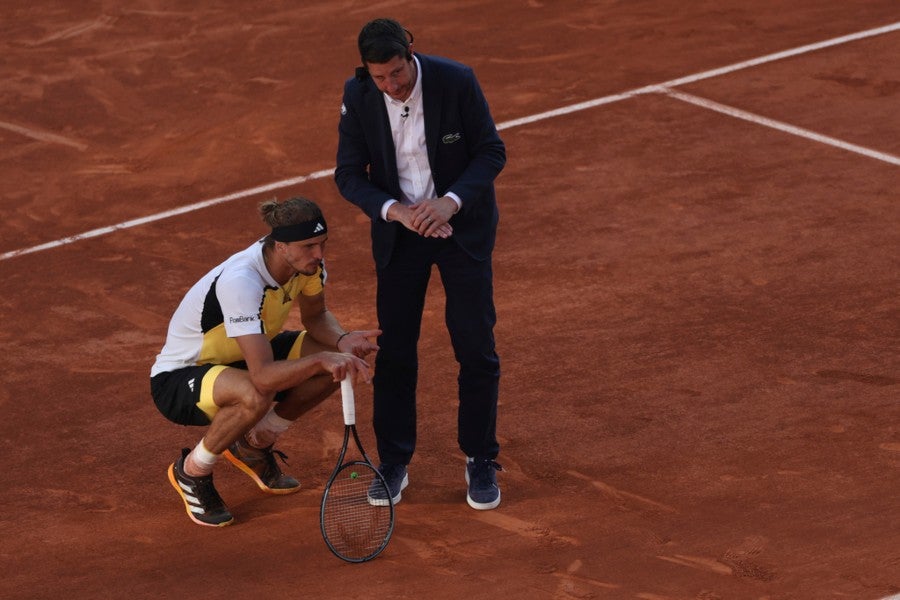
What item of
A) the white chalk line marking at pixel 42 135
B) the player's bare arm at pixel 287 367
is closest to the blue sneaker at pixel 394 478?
the player's bare arm at pixel 287 367

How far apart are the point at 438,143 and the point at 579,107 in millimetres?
5884

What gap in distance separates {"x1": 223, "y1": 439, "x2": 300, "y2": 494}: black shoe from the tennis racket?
0.32m

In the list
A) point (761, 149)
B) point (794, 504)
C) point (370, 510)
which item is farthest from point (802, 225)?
point (370, 510)

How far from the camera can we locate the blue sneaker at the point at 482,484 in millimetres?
6855

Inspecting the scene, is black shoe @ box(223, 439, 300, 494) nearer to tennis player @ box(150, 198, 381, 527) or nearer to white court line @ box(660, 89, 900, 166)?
tennis player @ box(150, 198, 381, 527)

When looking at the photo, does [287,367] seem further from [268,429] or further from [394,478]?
[394,478]

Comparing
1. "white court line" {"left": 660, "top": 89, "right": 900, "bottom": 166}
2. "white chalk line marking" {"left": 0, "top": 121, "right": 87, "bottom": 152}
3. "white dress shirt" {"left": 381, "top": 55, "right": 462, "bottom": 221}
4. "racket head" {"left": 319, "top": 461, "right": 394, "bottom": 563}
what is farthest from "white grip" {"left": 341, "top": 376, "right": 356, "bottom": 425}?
"white chalk line marking" {"left": 0, "top": 121, "right": 87, "bottom": 152}

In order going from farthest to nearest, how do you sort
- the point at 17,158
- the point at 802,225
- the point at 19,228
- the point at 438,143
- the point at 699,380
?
the point at 17,158 < the point at 19,228 < the point at 802,225 < the point at 699,380 < the point at 438,143

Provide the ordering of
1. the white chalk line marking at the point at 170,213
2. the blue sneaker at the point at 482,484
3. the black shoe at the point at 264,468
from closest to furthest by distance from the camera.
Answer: the blue sneaker at the point at 482,484 → the black shoe at the point at 264,468 → the white chalk line marking at the point at 170,213

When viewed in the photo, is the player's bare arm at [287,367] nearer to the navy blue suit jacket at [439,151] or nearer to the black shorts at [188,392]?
the black shorts at [188,392]

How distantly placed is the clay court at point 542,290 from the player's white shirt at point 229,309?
75 cm

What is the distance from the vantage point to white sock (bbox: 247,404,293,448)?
23.0 ft

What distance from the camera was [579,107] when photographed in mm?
12195

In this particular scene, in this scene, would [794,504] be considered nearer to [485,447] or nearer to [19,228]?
[485,447]
